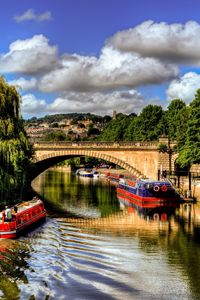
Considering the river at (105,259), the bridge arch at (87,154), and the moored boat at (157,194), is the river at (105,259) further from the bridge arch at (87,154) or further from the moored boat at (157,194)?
the bridge arch at (87,154)

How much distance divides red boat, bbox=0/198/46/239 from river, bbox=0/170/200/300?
72cm

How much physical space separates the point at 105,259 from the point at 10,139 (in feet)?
57.2

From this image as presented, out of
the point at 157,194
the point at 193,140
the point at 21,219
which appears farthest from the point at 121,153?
the point at 21,219

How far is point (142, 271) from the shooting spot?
25.2m

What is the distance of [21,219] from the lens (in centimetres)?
3559

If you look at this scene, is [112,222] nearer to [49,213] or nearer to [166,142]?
[49,213]

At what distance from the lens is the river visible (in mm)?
21906

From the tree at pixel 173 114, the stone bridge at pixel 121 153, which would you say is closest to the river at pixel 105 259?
the stone bridge at pixel 121 153

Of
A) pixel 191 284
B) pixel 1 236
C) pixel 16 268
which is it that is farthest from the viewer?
pixel 1 236

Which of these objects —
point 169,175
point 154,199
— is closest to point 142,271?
point 154,199

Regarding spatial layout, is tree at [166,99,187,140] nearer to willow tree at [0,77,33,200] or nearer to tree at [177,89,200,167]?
tree at [177,89,200,167]

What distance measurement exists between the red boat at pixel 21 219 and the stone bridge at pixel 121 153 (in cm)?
2615

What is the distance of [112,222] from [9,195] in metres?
8.69

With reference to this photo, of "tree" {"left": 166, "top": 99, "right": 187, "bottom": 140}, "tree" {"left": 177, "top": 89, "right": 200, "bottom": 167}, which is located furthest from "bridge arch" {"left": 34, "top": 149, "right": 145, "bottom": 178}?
"tree" {"left": 177, "top": 89, "right": 200, "bottom": 167}
